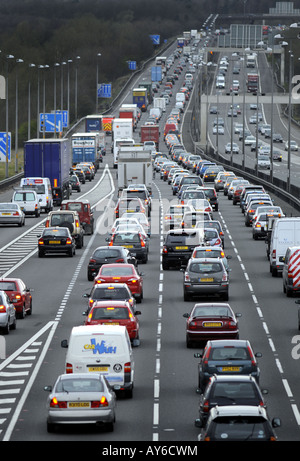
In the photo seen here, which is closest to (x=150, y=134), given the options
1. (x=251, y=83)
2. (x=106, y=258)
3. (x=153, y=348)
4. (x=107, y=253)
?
(x=251, y=83)

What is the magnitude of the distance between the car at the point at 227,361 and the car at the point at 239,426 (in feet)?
17.4

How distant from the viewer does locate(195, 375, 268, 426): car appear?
21.5 metres

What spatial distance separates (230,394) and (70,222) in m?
34.4

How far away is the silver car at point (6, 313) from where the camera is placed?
33.5 metres

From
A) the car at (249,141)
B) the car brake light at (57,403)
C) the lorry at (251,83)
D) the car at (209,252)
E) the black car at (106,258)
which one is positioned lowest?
the car at (249,141)


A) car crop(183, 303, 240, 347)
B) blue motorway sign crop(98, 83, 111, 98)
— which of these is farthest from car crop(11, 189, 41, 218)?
blue motorway sign crop(98, 83, 111, 98)

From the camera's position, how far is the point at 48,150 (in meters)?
76.9

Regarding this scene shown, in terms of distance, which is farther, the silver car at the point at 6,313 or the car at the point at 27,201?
the car at the point at 27,201

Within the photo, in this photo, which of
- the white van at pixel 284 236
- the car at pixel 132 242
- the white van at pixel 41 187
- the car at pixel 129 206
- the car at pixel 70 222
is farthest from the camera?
the white van at pixel 41 187

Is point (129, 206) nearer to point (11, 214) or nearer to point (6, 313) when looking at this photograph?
point (11, 214)

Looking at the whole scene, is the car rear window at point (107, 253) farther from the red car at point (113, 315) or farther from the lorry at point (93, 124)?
the lorry at point (93, 124)

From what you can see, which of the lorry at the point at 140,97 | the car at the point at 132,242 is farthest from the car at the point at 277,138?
the car at the point at 132,242

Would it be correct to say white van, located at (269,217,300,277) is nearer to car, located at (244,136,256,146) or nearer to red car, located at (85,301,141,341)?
red car, located at (85,301,141,341)

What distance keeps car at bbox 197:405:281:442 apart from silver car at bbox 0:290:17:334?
14446mm
